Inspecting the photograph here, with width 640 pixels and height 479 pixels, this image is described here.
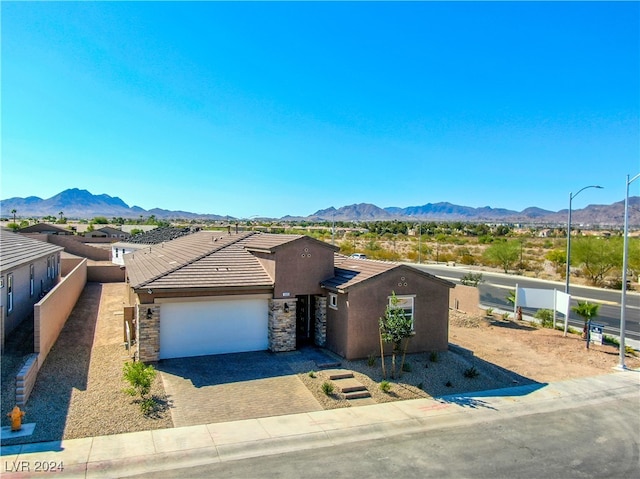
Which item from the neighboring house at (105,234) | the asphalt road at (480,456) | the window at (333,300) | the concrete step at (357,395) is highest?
the neighboring house at (105,234)

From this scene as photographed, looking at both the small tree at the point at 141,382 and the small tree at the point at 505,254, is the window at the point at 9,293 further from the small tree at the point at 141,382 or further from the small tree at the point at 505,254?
the small tree at the point at 505,254

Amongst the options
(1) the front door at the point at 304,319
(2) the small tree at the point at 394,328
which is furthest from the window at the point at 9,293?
(2) the small tree at the point at 394,328

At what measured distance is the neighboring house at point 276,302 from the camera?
1672cm

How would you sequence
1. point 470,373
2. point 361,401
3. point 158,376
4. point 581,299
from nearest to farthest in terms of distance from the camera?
point 361,401 < point 158,376 < point 470,373 < point 581,299

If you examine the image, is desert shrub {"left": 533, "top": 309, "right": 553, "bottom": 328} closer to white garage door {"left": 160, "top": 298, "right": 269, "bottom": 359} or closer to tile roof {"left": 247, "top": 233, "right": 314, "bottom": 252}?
tile roof {"left": 247, "top": 233, "right": 314, "bottom": 252}

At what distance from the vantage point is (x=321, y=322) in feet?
61.4

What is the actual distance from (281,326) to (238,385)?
368cm

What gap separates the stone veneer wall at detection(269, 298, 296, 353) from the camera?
1789 cm

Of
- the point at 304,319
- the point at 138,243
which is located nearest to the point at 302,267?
the point at 304,319

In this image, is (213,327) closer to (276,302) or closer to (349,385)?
(276,302)

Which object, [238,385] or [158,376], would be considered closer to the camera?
[238,385]

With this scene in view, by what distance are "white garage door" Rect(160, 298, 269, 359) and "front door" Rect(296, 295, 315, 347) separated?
2.07 metres

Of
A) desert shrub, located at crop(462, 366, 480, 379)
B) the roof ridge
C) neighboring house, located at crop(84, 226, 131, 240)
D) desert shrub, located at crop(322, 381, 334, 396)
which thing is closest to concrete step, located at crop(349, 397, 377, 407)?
desert shrub, located at crop(322, 381, 334, 396)

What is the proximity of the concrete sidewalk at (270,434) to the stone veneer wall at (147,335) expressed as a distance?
16.4 ft
